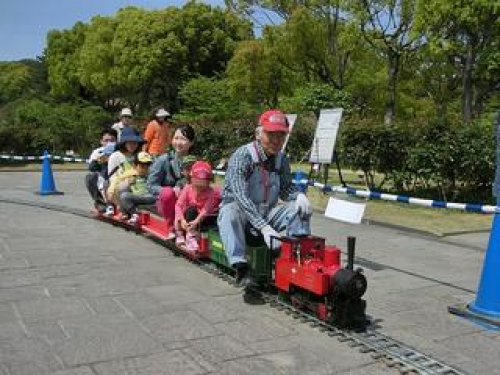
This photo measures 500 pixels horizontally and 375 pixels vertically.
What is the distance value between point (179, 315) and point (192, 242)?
1.88m

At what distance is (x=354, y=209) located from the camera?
21.6 feet

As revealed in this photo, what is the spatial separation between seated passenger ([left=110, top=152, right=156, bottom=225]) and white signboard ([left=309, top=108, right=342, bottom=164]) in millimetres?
4384

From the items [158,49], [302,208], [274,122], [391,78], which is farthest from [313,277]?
[158,49]

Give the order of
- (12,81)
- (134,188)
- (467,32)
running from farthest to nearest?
(12,81), (467,32), (134,188)

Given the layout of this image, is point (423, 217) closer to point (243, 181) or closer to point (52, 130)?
point (243, 181)

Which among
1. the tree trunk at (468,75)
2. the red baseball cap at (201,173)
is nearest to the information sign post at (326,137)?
the red baseball cap at (201,173)

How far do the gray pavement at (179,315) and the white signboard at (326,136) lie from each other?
4194 millimetres

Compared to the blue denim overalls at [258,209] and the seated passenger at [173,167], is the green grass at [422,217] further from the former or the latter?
the blue denim overalls at [258,209]

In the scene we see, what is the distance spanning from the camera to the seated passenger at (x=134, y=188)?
31.3ft

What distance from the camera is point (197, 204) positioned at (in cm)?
746

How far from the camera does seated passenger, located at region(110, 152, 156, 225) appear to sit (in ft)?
31.3

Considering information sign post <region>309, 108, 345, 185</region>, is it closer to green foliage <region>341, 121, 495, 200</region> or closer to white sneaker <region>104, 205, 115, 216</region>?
green foliage <region>341, 121, 495, 200</region>

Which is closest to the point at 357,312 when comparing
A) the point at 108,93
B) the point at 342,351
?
the point at 342,351

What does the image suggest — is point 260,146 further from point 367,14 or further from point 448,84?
point 448,84
